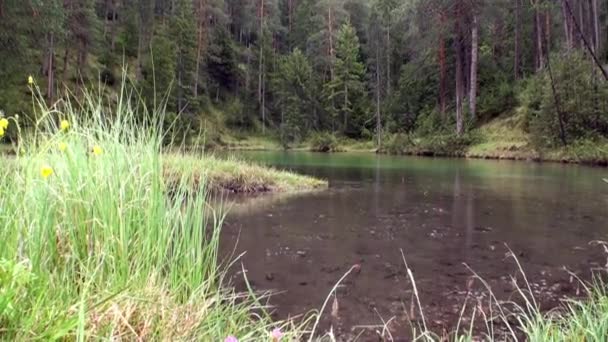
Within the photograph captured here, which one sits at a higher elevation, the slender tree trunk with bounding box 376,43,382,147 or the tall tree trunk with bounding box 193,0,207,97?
the tall tree trunk with bounding box 193,0,207,97

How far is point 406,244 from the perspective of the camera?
5.70 metres

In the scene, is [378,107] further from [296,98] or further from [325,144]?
[296,98]

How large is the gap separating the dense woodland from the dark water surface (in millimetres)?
12907

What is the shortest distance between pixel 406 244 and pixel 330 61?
41.9m

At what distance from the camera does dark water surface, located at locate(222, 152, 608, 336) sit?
370cm

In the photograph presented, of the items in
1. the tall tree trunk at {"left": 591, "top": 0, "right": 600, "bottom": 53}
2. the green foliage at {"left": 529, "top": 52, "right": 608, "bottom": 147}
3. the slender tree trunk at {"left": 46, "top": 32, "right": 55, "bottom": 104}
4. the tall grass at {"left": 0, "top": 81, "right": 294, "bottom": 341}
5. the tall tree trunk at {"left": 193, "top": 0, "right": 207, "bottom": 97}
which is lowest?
the tall grass at {"left": 0, "top": 81, "right": 294, "bottom": 341}

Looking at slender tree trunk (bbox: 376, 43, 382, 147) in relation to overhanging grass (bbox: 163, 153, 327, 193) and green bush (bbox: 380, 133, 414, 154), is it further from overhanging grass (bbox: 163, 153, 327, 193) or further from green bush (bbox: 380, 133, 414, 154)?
overhanging grass (bbox: 163, 153, 327, 193)

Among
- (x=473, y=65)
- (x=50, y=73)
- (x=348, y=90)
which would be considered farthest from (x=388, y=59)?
(x=50, y=73)

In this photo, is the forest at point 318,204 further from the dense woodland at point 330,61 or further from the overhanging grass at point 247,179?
the dense woodland at point 330,61

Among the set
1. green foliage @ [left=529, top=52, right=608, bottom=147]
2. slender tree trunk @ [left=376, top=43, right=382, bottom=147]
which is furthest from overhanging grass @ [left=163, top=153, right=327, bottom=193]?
slender tree trunk @ [left=376, top=43, right=382, bottom=147]

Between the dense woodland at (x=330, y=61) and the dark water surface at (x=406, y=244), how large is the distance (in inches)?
508

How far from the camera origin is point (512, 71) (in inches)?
1315

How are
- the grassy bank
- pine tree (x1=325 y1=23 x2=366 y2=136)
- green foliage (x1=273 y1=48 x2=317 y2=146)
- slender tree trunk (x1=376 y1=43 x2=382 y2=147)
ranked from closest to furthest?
1. the grassy bank
2. slender tree trunk (x1=376 y1=43 x2=382 y2=147)
3. green foliage (x1=273 y1=48 x2=317 y2=146)
4. pine tree (x1=325 y1=23 x2=366 y2=136)

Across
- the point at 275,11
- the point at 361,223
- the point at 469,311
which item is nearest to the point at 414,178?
the point at 361,223
